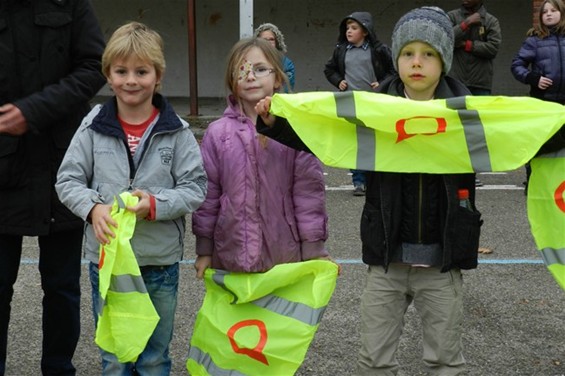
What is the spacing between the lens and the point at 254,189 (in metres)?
3.28

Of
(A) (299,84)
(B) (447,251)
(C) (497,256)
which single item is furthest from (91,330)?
(A) (299,84)

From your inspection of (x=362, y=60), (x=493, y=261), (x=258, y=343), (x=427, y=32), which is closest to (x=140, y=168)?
(x=258, y=343)

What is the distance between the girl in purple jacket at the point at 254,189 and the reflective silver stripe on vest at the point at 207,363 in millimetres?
425

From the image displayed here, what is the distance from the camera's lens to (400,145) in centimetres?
313

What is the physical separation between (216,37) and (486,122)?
14.6 metres

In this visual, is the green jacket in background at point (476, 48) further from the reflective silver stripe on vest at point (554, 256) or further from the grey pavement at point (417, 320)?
the reflective silver stripe on vest at point (554, 256)

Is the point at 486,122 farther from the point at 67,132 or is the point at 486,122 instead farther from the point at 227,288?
the point at 67,132

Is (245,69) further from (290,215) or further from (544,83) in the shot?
(544,83)

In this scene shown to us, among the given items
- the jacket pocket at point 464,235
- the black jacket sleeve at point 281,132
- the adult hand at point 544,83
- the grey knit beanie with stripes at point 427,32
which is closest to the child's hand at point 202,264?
the black jacket sleeve at point 281,132

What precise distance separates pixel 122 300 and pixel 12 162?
30.9 inches

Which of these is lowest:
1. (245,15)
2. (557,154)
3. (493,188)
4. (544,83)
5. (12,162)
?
(493,188)

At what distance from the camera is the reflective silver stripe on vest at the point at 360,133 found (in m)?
3.13

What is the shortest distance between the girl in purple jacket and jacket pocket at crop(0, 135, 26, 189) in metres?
0.75

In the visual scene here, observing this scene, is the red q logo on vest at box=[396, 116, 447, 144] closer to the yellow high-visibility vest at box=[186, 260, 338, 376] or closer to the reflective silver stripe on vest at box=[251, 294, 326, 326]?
the yellow high-visibility vest at box=[186, 260, 338, 376]
